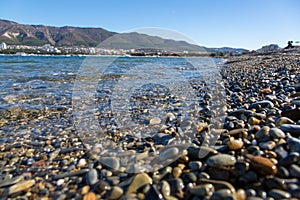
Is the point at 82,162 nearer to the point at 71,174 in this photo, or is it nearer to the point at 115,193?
the point at 71,174

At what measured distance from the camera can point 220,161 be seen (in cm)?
174

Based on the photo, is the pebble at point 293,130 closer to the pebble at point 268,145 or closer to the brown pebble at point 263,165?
the pebble at point 268,145

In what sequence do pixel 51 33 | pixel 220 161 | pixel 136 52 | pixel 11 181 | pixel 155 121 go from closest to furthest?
pixel 220 161, pixel 11 181, pixel 155 121, pixel 136 52, pixel 51 33

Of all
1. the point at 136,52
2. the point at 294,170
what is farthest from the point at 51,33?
the point at 294,170

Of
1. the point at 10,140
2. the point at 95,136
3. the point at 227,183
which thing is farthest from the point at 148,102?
the point at 227,183

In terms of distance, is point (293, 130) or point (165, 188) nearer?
point (165, 188)

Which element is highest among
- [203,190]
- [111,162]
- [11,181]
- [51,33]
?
[51,33]

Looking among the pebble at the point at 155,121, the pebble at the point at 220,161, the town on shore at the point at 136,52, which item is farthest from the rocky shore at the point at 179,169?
the town on shore at the point at 136,52

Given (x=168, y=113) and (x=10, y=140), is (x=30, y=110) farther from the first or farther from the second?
(x=168, y=113)

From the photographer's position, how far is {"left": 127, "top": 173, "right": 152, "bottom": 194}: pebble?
5.22ft

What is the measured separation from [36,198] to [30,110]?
3.20m

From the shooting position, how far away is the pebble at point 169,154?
201 centimetres

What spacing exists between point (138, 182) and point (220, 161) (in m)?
0.70

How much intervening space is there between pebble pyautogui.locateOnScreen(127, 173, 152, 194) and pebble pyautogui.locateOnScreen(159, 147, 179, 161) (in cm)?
33
